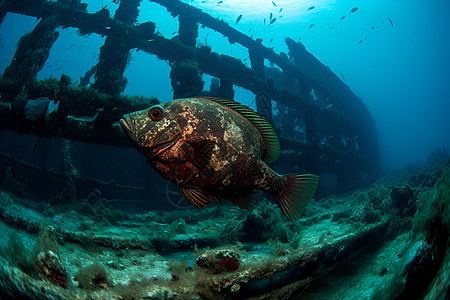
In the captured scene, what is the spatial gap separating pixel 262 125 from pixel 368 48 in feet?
420

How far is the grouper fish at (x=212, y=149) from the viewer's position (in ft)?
4.93

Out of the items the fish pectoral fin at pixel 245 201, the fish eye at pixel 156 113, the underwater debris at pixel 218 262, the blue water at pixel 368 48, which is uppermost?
the blue water at pixel 368 48

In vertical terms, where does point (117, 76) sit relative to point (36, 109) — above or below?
above

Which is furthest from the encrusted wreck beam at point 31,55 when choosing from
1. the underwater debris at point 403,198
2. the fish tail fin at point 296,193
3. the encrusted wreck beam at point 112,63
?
the underwater debris at point 403,198

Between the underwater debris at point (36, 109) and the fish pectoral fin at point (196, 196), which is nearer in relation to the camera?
the fish pectoral fin at point (196, 196)

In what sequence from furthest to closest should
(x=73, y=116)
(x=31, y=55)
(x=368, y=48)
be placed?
(x=368, y=48) < (x=31, y=55) < (x=73, y=116)

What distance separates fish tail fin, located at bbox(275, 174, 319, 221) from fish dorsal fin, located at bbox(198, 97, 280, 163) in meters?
0.27

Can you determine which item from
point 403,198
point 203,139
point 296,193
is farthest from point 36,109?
point 403,198

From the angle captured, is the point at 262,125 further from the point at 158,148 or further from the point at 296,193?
the point at 158,148

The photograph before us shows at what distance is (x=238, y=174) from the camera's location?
1.69 meters

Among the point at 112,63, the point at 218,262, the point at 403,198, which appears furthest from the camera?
the point at 112,63

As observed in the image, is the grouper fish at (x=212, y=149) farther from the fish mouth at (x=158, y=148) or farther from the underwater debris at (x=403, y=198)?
the underwater debris at (x=403, y=198)

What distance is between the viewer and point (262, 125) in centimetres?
192

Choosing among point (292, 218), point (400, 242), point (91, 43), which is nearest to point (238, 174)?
point (292, 218)
